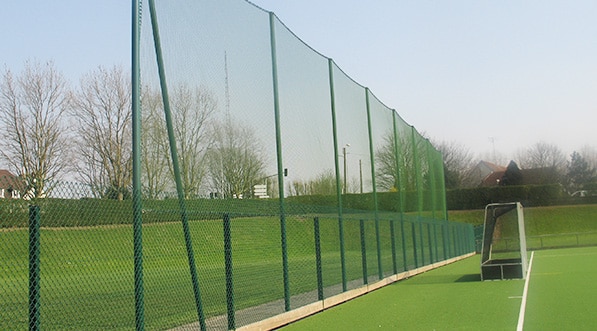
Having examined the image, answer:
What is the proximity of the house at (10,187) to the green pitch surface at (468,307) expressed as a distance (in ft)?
17.8

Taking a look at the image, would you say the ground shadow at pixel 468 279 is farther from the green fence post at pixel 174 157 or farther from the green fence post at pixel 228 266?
the green fence post at pixel 174 157

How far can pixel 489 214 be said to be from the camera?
764 inches

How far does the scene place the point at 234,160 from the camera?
966 centimetres

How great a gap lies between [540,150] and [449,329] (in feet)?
309

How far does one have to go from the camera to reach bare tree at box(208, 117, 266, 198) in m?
8.97

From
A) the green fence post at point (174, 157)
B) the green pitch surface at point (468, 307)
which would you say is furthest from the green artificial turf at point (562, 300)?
the green fence post at point (174, 157)

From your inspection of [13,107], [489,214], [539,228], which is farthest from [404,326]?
[539,228]

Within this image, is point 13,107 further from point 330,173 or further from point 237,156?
point 330,173

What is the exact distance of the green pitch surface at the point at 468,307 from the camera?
9883 millimetres

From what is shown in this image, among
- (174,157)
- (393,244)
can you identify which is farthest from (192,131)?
(393,244)

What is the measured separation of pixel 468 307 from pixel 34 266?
8.00 meters

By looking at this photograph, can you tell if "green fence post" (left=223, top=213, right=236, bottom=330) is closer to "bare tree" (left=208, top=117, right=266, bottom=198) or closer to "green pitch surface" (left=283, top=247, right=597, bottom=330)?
"bare tree" (left=208, top=117, right=266, bottom=198)

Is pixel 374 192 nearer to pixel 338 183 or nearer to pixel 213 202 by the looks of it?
pixel 338 183

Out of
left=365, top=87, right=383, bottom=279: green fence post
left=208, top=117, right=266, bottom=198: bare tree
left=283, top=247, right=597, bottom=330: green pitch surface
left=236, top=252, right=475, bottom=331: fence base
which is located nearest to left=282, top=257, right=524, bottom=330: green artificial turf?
left=283, top=247, right=597, bottom=330: green pitch surface
